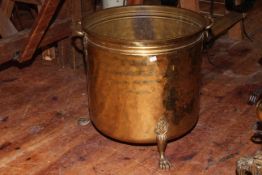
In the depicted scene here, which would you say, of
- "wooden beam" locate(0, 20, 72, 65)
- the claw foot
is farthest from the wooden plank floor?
"wooden beam" locate(0, 20, 72, 65)

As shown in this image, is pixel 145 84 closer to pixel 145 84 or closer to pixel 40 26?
pixel 145 84

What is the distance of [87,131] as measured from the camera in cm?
232

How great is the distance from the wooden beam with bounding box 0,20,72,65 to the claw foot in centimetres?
123

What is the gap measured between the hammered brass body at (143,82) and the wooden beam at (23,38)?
2.27 feet

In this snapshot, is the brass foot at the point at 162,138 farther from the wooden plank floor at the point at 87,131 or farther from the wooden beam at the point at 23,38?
the wooden beam at the point at 23,38

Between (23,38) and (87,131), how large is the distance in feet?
2.62

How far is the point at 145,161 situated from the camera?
6.73 feet

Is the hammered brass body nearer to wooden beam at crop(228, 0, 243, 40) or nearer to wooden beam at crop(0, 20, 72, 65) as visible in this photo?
wooden beam at crop(0, 20, 72, 65)

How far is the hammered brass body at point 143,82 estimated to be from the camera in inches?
73.2

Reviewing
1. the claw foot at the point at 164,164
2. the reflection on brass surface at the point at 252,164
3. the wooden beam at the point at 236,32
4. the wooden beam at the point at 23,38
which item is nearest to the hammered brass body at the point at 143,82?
the claw foot at the point at 164,164

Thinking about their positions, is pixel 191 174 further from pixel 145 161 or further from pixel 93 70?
pixel 93 70

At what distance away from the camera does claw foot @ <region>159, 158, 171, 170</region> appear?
199cm

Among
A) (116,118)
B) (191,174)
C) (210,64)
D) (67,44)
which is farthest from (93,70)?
(210,64)

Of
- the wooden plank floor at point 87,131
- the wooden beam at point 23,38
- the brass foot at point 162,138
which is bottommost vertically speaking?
the wooden plank floor at point 87,131
